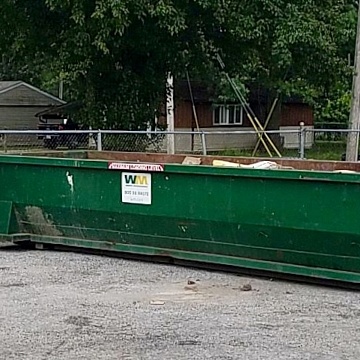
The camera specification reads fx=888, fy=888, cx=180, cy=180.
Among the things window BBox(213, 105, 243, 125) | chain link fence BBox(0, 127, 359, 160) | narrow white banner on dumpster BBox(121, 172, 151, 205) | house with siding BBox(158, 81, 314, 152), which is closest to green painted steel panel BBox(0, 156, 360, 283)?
narrow white banner on dumpster BBox(121, 172, 151, 205)

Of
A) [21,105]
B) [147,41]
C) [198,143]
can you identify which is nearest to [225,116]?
[198,143]

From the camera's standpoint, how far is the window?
43.7 m

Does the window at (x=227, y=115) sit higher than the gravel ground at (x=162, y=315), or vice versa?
the window at (x=227, y=115)

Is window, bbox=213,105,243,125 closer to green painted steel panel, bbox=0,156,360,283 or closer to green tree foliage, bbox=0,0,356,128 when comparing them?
green tree foliage, bbox=0,0,356,128

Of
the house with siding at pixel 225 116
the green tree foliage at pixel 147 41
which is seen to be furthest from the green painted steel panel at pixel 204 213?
the house with siding at pixel 225 116

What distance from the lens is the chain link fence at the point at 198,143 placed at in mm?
21672

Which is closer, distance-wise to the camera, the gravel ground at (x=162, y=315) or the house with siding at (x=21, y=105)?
the gravel ground at (x=162, y=315)

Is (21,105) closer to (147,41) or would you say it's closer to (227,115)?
(227,115)

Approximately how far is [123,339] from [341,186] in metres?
2.88

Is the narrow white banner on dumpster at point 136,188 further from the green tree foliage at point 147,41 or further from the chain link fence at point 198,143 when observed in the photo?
the green tree foliage at point 147,41

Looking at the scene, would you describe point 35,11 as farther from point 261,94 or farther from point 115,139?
point 261,94

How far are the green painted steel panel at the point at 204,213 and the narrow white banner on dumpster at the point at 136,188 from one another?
0.19 feet

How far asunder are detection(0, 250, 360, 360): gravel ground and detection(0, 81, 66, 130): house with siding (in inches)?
1588

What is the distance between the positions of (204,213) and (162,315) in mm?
2086
